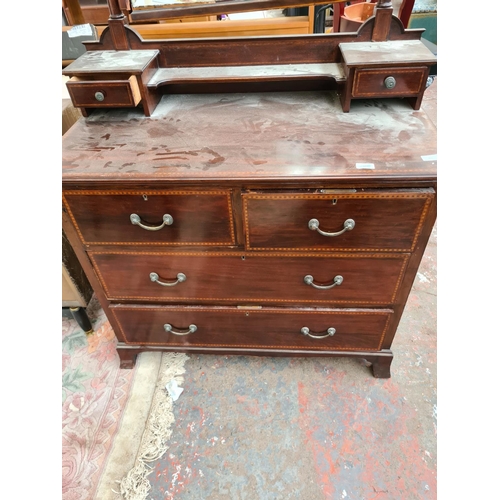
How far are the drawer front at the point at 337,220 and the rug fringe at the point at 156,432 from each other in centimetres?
82

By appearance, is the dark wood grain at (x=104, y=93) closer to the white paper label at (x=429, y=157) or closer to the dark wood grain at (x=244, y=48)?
the dark wood grain at (x=244, y=48)

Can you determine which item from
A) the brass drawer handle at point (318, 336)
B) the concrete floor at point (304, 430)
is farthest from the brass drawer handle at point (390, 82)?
the brass drawer handle at point (318, 336)

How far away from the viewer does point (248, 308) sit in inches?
52.7

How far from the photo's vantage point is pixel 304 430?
1404mm

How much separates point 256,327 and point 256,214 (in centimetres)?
55

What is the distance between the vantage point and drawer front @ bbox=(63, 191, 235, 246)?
1.05 m

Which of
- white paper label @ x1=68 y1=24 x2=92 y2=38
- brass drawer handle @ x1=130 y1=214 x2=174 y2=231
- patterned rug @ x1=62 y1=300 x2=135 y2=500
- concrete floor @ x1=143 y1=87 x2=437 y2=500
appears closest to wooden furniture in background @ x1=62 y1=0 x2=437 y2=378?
brass drawer handle @ x1=130 y1=214 x2=174 y2=231

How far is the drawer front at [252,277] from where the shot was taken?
1175mm

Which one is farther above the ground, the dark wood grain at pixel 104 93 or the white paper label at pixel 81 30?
the white paper label at pixel 81 30

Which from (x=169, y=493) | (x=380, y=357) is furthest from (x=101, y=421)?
(x=380, y=357)

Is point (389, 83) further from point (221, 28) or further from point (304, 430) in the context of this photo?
point (304, 430)

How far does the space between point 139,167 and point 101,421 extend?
1095 mm

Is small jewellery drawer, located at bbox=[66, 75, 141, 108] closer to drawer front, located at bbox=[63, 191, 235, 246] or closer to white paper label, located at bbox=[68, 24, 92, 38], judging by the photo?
drawer front, located at bbox=[63, 191, 235, 246]

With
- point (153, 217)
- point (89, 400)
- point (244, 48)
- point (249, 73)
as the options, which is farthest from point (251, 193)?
point (89, 400)
